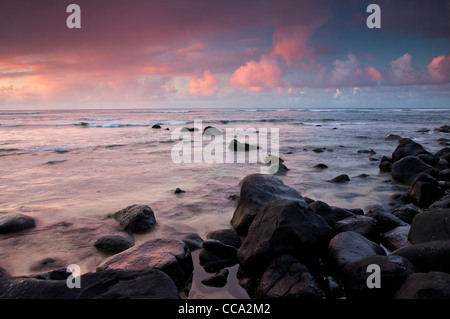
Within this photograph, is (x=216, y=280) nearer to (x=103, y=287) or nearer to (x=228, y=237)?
(x=228, y=237)

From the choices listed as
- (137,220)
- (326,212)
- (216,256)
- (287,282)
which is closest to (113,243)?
(137,220)

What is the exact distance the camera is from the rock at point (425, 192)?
5051 mm

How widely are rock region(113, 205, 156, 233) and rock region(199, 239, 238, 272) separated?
4.09 feet

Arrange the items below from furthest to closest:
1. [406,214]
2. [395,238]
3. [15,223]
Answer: [406,214] < [15,223] < [395,238]

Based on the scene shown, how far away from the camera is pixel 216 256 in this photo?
10.8ft

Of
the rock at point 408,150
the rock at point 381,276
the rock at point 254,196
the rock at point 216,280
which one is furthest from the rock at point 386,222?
the rock at point 408,150

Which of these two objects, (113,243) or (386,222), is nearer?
(113,243)

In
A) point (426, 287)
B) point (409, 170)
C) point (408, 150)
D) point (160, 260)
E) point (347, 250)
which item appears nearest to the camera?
point (426, 287)

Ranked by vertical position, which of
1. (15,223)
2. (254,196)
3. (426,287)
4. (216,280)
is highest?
(254,196)

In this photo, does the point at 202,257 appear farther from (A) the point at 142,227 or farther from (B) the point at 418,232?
(B) the point at 418,232

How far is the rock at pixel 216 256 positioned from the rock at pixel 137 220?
→ 4.09 feet

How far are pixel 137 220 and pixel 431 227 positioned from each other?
3807 millimetres
